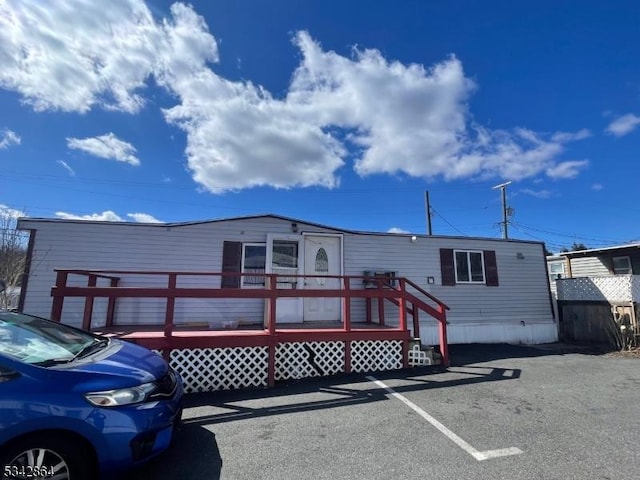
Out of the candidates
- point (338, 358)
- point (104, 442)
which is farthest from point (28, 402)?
point (338, 358)

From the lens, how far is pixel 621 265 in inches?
626

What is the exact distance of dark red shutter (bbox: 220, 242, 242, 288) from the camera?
9250 millimetres

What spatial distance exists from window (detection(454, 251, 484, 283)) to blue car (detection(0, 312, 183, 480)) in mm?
9628

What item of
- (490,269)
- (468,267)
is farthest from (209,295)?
(490,269)

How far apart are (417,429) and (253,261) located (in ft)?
20.2

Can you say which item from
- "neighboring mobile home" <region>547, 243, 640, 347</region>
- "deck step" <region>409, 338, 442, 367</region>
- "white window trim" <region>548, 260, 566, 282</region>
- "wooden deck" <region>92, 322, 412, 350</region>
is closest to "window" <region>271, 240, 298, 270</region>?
"wooden deck" <region>92, 322, 412, 350</region>

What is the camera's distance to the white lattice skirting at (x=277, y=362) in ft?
20.5

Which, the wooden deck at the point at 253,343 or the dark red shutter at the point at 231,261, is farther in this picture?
the dark red shutter at the point at 231,261

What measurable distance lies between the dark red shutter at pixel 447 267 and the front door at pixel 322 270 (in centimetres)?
328

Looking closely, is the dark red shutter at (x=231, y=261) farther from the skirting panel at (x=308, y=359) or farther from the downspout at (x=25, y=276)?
the downspout at (x=25, y=276)

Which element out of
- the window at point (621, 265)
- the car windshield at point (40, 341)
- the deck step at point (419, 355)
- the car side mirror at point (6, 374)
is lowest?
the deck step at point (419, 355)

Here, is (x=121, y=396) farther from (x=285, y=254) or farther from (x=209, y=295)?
(x=285, y=254)

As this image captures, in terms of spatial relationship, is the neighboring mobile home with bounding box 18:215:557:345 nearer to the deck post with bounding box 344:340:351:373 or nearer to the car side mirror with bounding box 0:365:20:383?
the deck post with bounding box 344:340:351:373

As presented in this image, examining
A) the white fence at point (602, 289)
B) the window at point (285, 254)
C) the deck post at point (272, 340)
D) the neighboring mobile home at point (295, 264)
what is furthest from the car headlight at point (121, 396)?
the white fence at point (602, 289)
